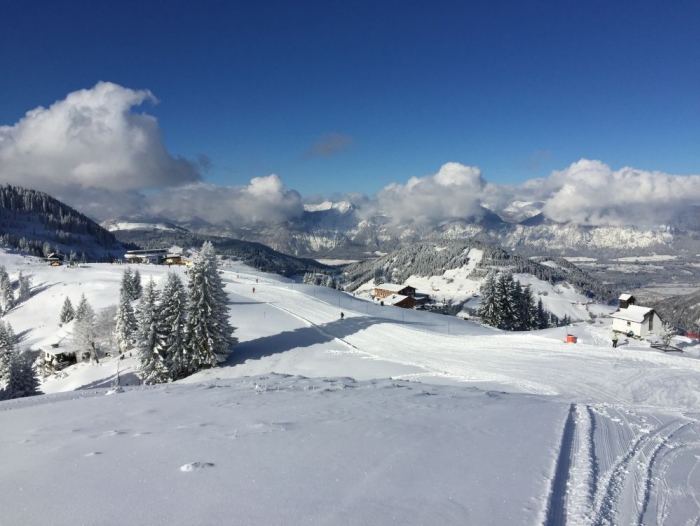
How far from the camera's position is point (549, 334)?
38719 millimetres

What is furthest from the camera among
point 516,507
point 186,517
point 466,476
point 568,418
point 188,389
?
point 188,389

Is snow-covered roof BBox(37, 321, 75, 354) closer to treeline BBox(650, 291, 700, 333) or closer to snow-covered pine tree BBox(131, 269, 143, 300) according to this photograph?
snow-covered pine tree BBox(131, 269, 143, 300)

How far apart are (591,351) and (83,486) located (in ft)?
109

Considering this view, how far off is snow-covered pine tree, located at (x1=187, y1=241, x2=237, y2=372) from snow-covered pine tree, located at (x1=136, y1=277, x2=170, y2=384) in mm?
2595

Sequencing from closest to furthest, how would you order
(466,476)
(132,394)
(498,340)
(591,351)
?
(466,476)
(132,394)
(591,351)
(498,340)

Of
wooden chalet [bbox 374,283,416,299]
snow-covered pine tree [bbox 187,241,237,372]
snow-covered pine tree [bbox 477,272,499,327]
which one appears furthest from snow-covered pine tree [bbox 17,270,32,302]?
snow-covered pine tree [bbox 477,272,499,327]

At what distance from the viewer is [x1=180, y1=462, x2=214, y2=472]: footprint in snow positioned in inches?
286

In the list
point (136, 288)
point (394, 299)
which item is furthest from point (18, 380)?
point (394, 299)

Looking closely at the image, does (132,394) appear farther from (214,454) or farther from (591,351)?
(591,351)

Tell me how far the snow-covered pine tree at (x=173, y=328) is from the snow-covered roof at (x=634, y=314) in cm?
4884

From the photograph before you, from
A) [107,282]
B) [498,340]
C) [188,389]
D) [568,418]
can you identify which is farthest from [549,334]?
[107,282]

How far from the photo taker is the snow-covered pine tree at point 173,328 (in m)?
33.6

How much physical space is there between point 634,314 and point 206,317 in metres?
48.2

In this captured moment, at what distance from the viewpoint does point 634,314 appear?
45.8 metres
